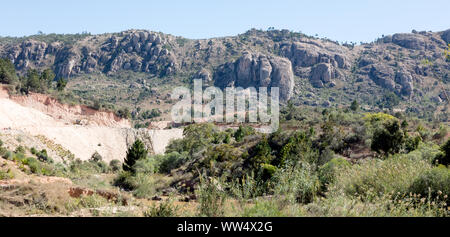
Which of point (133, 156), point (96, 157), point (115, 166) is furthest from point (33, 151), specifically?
point (133, 156)

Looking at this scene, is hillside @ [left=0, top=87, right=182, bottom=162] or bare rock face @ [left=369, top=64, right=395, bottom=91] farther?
bare rock face @ [left=369, top=64, right=395, bottom=91]

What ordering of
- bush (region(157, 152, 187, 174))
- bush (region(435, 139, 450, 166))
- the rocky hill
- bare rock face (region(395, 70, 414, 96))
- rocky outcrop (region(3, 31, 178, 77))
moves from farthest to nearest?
rocky outcrop (region(3, 31, 178, 77)) < the rocky hill < bare rock face (region(395, 70, 414, 96)) < bush (region(157, 152, 187, 174)) < bush (region(435, 139, 450, 166))

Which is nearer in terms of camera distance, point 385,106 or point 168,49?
point 385,106

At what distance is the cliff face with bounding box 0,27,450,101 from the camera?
99875mm

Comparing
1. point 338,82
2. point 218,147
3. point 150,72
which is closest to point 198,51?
→ point 150,72

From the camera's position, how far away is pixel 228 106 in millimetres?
75750

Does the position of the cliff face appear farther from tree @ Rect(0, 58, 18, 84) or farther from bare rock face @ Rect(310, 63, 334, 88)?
tree @ Rect(0, 58, 18, 84)

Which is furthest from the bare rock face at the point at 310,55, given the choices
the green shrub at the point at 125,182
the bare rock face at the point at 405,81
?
the green shrub at the point at 125,182

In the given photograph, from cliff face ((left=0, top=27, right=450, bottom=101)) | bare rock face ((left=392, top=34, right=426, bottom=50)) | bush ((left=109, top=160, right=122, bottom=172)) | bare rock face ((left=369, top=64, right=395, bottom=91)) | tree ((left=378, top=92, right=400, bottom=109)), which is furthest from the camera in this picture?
bare rock face ((left=392, top=34, right=426, bottom=50))

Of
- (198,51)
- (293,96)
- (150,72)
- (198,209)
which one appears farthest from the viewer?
(198,51)

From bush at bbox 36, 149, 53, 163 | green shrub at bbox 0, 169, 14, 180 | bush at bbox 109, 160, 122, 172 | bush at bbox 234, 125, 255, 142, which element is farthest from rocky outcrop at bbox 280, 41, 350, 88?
green shrub at bbox 0, 169, 14, 180

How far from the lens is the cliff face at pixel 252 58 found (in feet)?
328

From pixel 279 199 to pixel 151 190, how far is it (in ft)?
37.6
